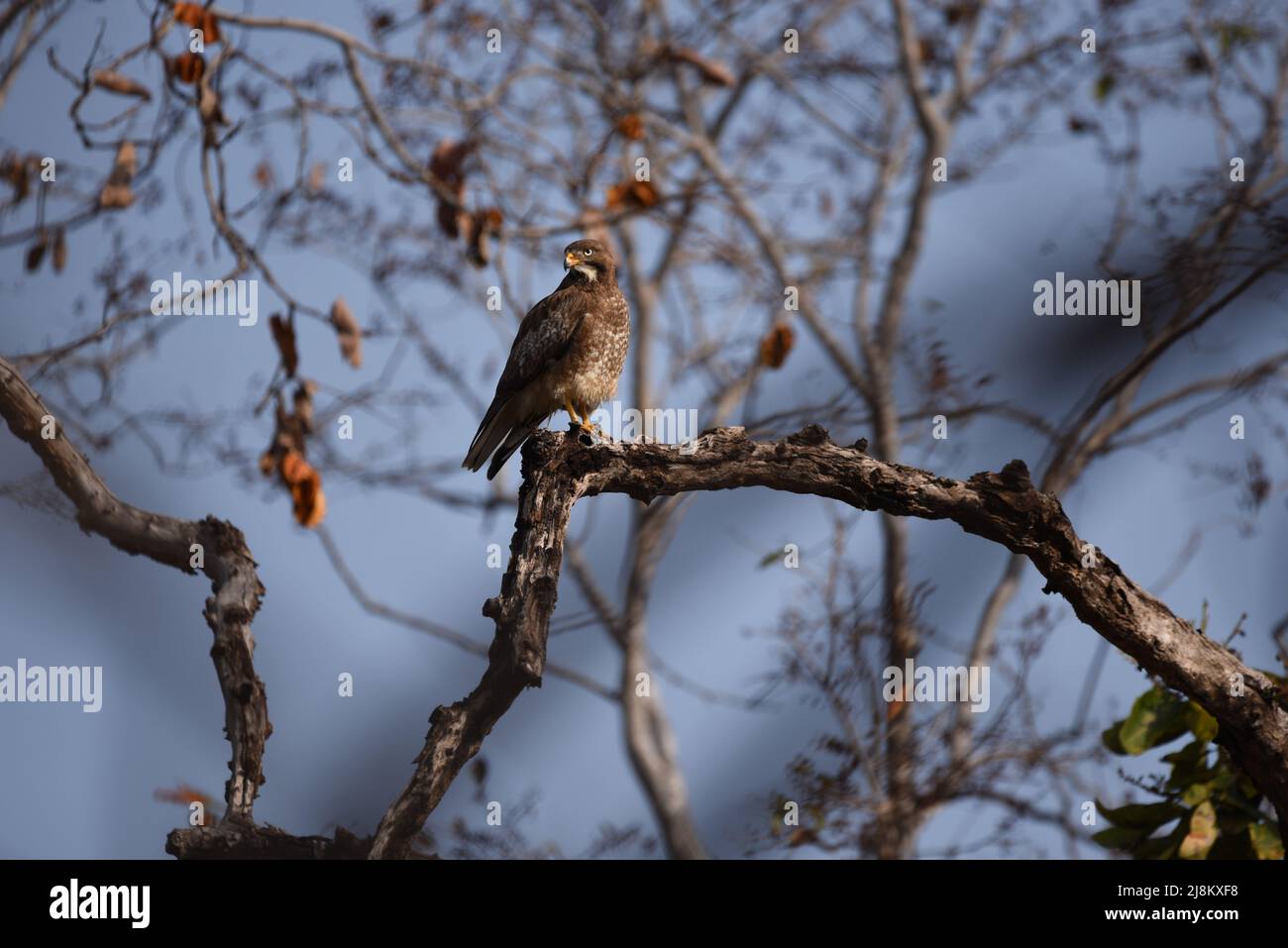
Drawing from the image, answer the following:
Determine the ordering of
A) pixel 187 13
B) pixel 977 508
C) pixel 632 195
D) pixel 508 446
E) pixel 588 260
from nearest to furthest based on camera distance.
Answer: pixel 977 508 < pixel 508 446 < pixel 588 260 < pixel 187 13 < pixel 632 195

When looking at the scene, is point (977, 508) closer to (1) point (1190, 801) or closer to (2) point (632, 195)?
(1) point (1190, 801)

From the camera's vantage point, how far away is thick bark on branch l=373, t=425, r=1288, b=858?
3.87 meters

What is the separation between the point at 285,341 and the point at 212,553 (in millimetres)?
2444

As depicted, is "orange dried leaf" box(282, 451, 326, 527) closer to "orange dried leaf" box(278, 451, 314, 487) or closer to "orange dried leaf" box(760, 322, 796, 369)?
"orange dried leaf" box(278, 451, 314, 487)

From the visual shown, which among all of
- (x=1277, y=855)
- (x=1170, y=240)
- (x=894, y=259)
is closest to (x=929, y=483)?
(x=1277, y=855)

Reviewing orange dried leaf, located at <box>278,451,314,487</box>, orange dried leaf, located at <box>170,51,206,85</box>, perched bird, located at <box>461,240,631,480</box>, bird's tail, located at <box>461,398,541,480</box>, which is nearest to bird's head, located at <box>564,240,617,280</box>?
perched bird, located at <box>461,240,631,480</box>

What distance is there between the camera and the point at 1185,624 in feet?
13.0

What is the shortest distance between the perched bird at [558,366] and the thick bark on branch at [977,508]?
1532mm

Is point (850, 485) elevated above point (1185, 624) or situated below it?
above

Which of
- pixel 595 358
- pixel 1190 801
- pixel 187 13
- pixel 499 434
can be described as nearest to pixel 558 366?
pixel 595 358

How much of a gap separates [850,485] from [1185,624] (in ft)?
3.72

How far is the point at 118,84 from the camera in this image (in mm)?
7215
